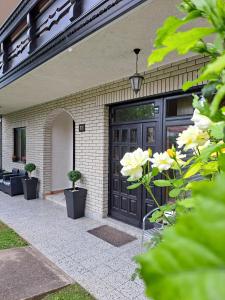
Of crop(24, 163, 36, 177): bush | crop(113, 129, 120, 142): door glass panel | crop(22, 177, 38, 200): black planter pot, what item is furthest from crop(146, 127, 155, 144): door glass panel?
crop(22, 177, 38, 200): black planter pot

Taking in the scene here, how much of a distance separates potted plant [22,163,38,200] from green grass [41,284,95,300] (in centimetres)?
495

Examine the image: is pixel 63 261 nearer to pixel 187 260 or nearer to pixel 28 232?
pixel 28 232

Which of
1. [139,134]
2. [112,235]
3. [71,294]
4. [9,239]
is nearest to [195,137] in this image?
[71,294]

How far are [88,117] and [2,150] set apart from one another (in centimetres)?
665

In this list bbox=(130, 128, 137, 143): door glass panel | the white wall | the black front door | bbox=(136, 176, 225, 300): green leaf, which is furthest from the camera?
the white wall

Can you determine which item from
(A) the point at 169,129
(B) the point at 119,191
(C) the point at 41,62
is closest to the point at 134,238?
(B) the point at 119,191

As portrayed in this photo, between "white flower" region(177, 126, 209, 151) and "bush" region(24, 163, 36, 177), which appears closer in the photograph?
"white flower" region(177, 126, 209, 151)

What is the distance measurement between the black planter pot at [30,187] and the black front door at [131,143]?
10.4 feet

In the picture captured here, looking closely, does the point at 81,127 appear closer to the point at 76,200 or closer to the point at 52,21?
the point at 76,200

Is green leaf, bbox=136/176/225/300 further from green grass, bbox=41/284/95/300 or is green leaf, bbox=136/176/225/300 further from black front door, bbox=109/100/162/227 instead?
black front door, bbox=109/100/162/227

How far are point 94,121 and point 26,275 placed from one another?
333cm

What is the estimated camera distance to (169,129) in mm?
4219

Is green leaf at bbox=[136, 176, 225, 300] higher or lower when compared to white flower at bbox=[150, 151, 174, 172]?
lower

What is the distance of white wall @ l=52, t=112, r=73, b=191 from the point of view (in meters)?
7.76
